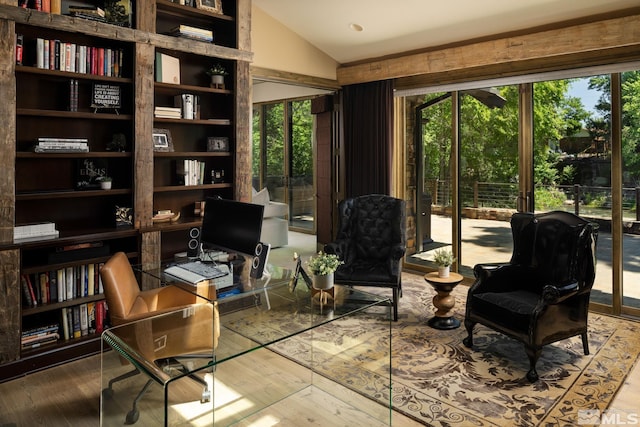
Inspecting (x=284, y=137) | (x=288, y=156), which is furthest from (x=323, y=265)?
(x=284, y=137)

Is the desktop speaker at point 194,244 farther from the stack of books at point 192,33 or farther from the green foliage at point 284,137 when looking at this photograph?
the green foliage at point 284,137

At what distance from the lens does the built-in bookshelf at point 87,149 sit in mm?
3150

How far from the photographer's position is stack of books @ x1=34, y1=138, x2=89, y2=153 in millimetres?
3344

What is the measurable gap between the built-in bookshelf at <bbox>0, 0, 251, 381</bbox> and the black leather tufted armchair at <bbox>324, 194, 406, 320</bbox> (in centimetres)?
122

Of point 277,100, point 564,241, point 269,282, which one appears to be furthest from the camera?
point 277,100

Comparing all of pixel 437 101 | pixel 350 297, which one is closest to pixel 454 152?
pixel 437 101

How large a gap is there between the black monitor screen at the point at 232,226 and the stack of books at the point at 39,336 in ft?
3.99

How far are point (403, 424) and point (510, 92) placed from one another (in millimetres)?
3556

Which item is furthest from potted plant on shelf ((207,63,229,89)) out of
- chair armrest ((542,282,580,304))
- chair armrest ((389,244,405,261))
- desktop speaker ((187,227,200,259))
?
chair armrest ((542,282,580,304))

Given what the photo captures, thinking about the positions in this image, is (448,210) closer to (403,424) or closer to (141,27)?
(403,424)

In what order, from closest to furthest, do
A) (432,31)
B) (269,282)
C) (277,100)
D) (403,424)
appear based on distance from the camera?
(403,424) < (269,282) < (432,31) < (277,100)

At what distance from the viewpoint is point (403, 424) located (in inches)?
100

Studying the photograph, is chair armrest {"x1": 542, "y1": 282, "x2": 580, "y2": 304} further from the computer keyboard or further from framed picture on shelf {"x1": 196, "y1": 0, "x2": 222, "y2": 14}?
framed picture on shelf {"x1": 196, "y1": 0, "x2": 222, "y2": 14}

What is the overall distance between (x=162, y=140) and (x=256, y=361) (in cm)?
204
